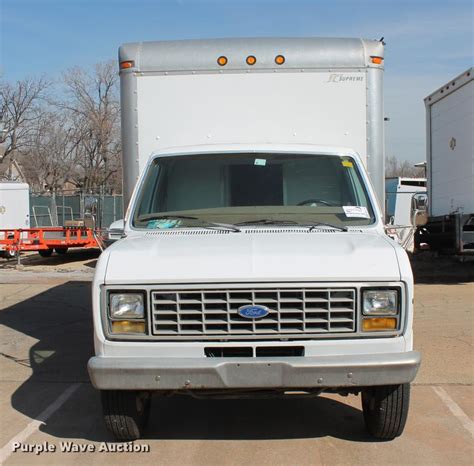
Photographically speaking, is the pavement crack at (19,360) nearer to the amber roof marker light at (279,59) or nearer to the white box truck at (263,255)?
the white box truck at (263,255)

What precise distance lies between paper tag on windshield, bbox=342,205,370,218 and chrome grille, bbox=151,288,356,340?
3.95ft

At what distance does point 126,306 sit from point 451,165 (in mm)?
11535

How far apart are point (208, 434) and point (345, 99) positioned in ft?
11.1

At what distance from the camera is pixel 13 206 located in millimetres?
20906

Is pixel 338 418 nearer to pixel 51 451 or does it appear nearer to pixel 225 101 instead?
pixel 51 451

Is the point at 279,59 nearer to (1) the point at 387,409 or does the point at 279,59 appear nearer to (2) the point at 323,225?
(2) the point at 323,225

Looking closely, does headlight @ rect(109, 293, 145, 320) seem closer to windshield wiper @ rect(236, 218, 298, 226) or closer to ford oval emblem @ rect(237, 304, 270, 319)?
ford oval emblem @ rect(237, 304, 270, 319)

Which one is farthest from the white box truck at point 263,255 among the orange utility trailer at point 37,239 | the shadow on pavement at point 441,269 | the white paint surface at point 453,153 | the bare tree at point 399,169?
the bare tree at point 399,169

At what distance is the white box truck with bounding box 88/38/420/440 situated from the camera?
12.3 feet

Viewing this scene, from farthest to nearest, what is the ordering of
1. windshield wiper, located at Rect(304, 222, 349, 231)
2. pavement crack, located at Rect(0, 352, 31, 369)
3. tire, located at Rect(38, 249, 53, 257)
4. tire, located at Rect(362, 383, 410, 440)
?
tire, located at Rect(38, 249, 53, 257) < pavement crack, located at Rect(0, 352, 31, 369) < windshield wiper, located at Rect(304, 222, 349, 231) < tire, located at Rect(362, 383, 410, 440)

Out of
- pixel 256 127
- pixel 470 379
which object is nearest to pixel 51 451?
pixel 256 127

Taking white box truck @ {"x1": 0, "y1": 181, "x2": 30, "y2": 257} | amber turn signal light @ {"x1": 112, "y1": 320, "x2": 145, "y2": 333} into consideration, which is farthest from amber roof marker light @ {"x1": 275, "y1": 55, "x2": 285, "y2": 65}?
white box truck @ {"x1": 0, "y1": 181, "x2": 30, "y2": 257}

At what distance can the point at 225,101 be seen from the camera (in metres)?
6.05

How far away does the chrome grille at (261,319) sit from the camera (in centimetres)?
378
